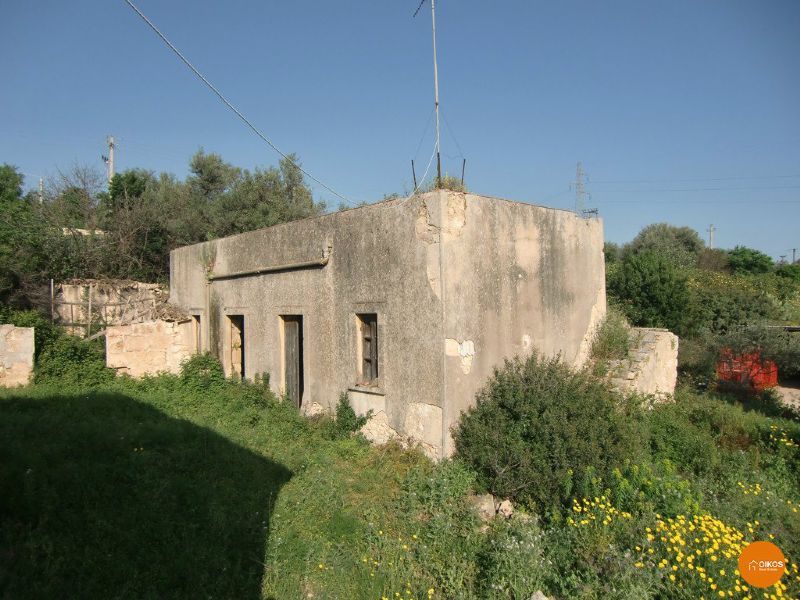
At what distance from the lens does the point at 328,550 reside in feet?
15.8

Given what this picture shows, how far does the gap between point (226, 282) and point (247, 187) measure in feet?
37.7

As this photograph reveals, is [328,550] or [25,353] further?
[25,353]

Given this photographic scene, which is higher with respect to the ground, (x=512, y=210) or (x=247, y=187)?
(x=247, y=187)

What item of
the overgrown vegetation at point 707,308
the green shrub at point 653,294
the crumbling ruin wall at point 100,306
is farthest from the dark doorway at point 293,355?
the green shrub at point 653,294

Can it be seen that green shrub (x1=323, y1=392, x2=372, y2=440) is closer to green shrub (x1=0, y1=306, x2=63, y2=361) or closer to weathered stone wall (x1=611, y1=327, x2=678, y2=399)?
weathered stone wall (x1=611, y1=327, x2=678, y2=399)

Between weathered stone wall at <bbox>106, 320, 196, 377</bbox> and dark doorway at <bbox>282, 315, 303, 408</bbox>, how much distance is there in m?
3.68

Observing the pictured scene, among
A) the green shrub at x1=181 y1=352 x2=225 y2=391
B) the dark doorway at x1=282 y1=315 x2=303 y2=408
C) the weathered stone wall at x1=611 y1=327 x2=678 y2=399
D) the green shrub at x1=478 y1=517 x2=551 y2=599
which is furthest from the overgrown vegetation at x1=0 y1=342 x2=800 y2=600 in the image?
the green shrub at x1=181 y1=352 x2=225 y2=391

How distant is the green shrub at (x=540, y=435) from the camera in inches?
225

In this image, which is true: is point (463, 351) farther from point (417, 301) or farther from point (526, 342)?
point (526, 342)

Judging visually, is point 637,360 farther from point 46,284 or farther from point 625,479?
point 46,284

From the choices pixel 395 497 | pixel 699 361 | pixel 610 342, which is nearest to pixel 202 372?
pixel 395 497

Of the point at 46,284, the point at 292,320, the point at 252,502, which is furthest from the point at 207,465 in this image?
the point at 46,284

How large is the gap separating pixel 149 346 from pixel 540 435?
361 inches

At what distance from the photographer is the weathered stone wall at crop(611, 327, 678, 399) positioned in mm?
8008
